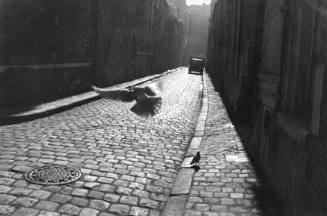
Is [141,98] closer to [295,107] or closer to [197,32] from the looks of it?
[295,107]

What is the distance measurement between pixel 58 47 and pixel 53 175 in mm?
9491

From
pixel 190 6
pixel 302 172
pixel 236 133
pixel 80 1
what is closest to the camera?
pixel 302 172

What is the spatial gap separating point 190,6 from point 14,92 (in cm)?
9179

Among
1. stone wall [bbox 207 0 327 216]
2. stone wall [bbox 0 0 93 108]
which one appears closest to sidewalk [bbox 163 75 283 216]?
stone wall [bbox 207 0 327 216]

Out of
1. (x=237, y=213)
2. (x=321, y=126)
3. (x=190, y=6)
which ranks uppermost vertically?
(x=190, y=6)

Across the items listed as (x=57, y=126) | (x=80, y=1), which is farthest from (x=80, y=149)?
(x=80, y=1)

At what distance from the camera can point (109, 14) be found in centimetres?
1931

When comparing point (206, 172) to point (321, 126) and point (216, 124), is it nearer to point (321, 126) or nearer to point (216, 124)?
point (321, 126)

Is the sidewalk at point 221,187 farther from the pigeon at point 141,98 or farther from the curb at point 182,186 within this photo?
the pigeon at point 141,98

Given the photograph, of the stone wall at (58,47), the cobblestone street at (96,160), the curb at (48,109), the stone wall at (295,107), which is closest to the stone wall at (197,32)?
the stone wall at (58,47)

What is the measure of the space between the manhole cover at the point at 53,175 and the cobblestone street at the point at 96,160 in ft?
0.39

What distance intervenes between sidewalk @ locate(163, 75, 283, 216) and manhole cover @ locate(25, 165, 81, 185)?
1.44m

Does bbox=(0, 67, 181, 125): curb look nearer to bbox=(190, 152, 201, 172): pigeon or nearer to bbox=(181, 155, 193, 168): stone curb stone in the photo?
bbox=(181, 155, 193, 168): stone curb stone

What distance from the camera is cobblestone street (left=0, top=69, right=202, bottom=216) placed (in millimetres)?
4465
